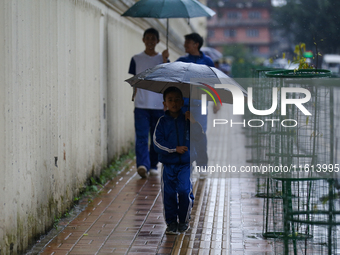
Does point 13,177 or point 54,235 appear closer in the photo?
point 13,177

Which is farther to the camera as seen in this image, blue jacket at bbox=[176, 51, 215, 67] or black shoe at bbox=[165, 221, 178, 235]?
blue jacket at bbox=[176, 51, 215, 67]

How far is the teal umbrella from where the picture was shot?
7086 millimetres

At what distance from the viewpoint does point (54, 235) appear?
16.8 ft

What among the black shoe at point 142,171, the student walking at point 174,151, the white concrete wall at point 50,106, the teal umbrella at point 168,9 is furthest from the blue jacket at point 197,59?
the student walking at point 174,151

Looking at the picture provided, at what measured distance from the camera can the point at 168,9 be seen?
715cm

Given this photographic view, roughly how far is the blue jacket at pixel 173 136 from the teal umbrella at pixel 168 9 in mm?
2388

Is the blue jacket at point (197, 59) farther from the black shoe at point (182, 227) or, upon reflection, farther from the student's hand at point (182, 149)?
the black shoe at point (182, 227)

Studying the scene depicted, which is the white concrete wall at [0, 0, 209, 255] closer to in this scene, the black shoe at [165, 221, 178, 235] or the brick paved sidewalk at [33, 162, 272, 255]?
the brick paved sidewalk at [33, 162, 272, 255]

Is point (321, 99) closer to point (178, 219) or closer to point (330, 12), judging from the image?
point (178, 219)

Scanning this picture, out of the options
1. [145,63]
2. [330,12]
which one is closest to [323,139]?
[145,63]

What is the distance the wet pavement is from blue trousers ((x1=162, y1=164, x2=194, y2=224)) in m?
0.19

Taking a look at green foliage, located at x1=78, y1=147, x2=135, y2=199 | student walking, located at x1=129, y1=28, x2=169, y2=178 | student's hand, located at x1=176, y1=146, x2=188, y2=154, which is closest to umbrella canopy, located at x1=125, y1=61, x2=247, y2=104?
student's hand, located at x1=176, y1=146, x2=188, y2=154

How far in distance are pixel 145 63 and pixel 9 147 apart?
11.5 ft

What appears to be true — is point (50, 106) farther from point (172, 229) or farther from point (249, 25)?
point (249, 25)
